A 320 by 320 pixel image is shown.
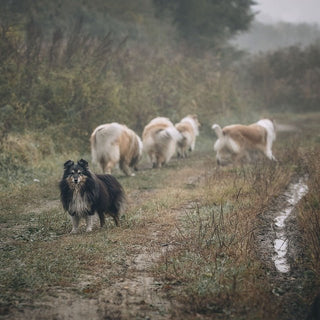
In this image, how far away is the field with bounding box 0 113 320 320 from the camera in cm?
407

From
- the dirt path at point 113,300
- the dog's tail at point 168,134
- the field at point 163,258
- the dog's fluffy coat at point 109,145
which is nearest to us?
the dirt path at point 113,300

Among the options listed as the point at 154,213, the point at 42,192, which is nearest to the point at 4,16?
the point at 42,192

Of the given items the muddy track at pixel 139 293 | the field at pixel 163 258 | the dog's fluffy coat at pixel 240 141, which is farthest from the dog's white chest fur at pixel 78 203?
the dog's fluffy coat at pixel 240 141

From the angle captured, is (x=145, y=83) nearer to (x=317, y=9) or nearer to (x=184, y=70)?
(x=184, y=70)

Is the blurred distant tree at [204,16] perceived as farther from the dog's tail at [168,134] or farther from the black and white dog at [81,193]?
the black and white dog at [81,193]

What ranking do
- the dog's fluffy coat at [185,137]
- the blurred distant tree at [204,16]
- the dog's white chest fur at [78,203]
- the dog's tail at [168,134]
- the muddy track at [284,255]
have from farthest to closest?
the blurred distant tree at [204,16] < the dog's fluffy coat at [185,137] < the dog's tail at [168,134] < the dog's white chest fur at [78,203] < the muddy track at [284,255]

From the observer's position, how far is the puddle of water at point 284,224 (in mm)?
5352

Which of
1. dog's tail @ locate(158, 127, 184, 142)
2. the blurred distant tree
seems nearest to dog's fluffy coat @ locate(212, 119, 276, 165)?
dog's tail @ locate(158, 127, 184, 142)

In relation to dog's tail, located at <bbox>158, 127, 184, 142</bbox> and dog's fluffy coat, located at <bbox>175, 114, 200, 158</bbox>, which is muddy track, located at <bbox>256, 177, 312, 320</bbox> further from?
dog's fluffy coat, located at <bbox>175, 114, 200, 158</bbox>

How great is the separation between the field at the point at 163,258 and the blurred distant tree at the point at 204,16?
18.5 meters

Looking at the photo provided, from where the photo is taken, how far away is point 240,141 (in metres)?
12.0

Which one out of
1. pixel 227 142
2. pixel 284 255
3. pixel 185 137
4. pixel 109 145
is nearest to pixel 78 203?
pixel 284 255

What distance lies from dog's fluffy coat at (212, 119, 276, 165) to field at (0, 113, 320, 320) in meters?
2.91

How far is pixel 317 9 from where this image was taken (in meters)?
107
